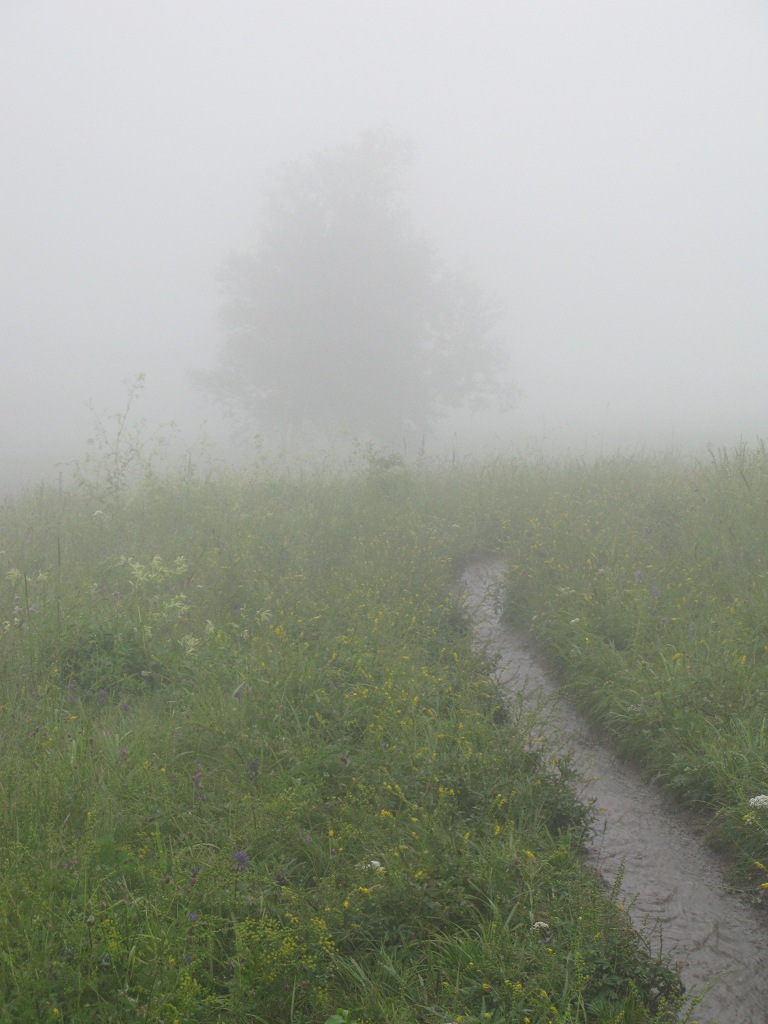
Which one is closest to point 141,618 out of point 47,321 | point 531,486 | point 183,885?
point 183,885

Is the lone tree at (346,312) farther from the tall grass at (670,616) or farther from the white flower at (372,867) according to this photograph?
the white flower at (372,867)

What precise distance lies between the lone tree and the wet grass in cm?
1592

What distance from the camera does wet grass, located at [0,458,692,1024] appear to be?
8.79ft

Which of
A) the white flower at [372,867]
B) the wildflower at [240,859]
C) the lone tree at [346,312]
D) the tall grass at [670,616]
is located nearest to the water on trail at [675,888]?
the tall grass at [670,616]

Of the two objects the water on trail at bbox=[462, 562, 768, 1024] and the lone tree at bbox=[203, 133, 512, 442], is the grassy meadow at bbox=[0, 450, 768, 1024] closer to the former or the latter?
the water on trail at bbox=[462, 562, 768, 1024]

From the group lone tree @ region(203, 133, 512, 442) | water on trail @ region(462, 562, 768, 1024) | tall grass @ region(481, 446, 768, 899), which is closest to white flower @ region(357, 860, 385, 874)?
water on trail @ region(462, 562, 768, 1024)

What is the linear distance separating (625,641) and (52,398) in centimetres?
4698

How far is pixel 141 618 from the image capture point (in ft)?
19.2

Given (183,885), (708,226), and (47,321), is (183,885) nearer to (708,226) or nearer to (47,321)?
(47,321)

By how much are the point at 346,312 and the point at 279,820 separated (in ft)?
66.6

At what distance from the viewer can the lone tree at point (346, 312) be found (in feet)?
73.2

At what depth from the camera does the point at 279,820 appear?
3635 millimetres

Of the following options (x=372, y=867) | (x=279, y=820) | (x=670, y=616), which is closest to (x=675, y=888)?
(x=372, y=867)

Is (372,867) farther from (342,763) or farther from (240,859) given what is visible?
(342,763)
